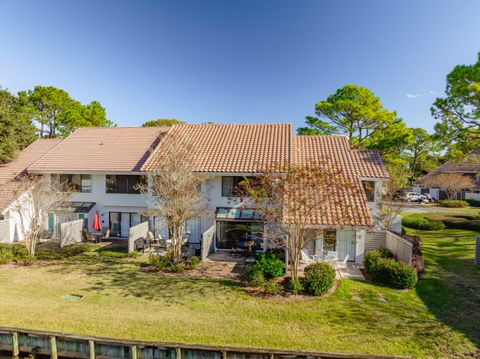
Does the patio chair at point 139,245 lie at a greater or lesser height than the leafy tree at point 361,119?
lesser

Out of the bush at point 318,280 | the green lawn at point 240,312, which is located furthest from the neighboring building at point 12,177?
the bush at point 318,280

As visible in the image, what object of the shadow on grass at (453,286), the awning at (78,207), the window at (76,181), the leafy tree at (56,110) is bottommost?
the shadow on grass at (453,286)

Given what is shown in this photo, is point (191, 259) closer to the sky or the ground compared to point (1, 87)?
closer to the ground

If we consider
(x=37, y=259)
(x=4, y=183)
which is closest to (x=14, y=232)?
(x=4, y=183)

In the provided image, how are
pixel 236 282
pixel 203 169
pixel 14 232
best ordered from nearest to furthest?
pixel 236 282
pixel 203 169
pixel 14 232

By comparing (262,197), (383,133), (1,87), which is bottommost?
(262,197)

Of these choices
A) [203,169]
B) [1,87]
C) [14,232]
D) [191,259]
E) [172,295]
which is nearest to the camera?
[172,295]

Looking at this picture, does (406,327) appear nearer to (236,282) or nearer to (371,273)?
(371,273)

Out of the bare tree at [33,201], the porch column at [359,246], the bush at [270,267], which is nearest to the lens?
the bush at [270,267]

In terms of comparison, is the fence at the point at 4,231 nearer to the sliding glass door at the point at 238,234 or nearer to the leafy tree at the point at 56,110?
the sliding glass door at the point at 238,234
